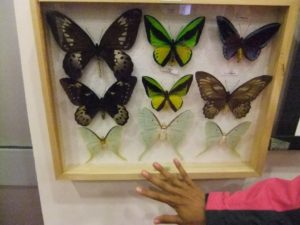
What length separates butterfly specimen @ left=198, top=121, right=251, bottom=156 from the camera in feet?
1.65

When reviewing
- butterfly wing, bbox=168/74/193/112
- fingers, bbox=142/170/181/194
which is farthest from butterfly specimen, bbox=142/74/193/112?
fingers, bbox=142/170/181/194

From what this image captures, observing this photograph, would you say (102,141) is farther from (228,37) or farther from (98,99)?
(228,37)

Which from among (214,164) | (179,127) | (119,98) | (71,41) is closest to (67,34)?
(71,41)

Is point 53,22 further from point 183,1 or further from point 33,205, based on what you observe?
point 33,205

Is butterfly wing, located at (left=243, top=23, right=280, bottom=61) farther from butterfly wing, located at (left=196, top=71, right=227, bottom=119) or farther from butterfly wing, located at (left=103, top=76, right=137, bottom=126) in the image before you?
butterfly wing, located at (left=103, top=76, right=137, bottom=126)

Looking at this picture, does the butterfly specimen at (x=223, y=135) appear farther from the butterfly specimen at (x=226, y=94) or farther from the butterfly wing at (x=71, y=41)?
the butterfly wing at (x=71, y=41)

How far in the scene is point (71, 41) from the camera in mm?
415

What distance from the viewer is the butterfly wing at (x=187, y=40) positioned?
417 mm

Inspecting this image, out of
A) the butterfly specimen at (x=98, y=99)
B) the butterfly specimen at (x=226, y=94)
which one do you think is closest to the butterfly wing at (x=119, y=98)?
the butterfly specimen at (x=98, y=99)

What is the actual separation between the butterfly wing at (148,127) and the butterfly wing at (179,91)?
4 cm

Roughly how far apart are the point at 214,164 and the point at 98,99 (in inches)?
9.0

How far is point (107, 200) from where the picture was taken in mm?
563

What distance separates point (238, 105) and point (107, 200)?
28 cm

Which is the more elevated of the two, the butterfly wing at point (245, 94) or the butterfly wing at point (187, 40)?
the butterfly wing at point (187, 40)
